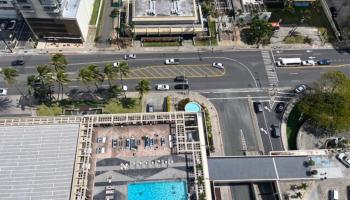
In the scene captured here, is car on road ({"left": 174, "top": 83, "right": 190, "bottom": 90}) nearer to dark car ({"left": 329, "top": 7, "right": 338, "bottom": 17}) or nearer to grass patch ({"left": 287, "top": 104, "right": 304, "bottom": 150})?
grass patch ({"left": 287, "top": 104, "right": 304, "bottom": 150})

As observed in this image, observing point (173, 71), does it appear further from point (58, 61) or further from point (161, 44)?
point (58, 61)

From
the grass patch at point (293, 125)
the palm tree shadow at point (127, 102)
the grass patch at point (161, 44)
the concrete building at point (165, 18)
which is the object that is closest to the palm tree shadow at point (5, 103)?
the palm tree shadow at point (127, 102)

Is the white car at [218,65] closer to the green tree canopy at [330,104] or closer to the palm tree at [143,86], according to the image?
the palm tree at [143,86]

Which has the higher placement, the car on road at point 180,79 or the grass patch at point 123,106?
the car on road at point 180,79

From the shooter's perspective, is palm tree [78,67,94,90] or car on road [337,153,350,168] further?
palm tree [78,67,94,90]

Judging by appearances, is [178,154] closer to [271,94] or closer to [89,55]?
[271,94]

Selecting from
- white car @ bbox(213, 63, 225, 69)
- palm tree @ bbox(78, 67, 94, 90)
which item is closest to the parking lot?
white car @ bbox(213, 63, 225, 69)
